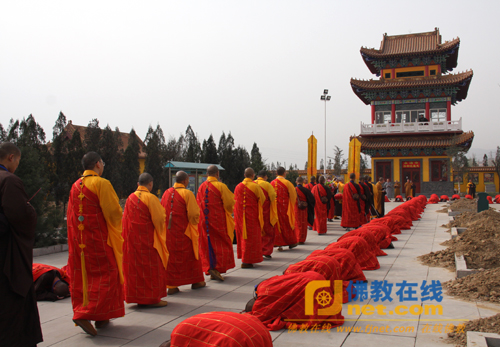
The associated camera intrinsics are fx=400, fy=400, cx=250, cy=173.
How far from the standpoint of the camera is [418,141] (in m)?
29.7

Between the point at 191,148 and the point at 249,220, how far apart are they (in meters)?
24.0

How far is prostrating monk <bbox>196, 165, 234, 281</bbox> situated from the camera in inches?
240

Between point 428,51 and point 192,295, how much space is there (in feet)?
104

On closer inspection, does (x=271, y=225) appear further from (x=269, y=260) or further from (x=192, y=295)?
(x=192, y=295)

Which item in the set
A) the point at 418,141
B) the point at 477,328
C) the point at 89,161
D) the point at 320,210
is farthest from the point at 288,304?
the point at 418,141

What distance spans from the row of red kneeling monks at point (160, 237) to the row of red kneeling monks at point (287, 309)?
0.20 meters

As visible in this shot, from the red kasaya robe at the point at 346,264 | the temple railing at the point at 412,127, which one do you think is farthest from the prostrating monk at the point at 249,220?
the temple railing at the point at 412,127

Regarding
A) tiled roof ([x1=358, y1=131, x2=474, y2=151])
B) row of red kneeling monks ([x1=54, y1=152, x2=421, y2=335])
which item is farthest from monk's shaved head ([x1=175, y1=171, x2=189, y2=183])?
tiled roof ([x1=358, y1=131, x2=474, y2=151])

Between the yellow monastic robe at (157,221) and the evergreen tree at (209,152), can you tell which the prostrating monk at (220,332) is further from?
the evergreen tree at (209,152)

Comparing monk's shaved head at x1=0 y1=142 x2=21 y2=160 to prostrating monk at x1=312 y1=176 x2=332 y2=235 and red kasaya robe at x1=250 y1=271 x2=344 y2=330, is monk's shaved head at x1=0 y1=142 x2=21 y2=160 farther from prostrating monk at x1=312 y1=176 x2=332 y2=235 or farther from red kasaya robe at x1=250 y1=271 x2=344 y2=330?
prostrating monk at x1=312 y1=176 x2=332 y2=235

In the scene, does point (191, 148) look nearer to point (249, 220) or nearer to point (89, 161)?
point (249, 220)

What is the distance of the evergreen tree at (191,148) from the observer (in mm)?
29953

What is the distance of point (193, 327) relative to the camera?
9.04 feet

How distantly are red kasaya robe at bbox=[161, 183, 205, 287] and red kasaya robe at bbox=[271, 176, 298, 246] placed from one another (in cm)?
330
